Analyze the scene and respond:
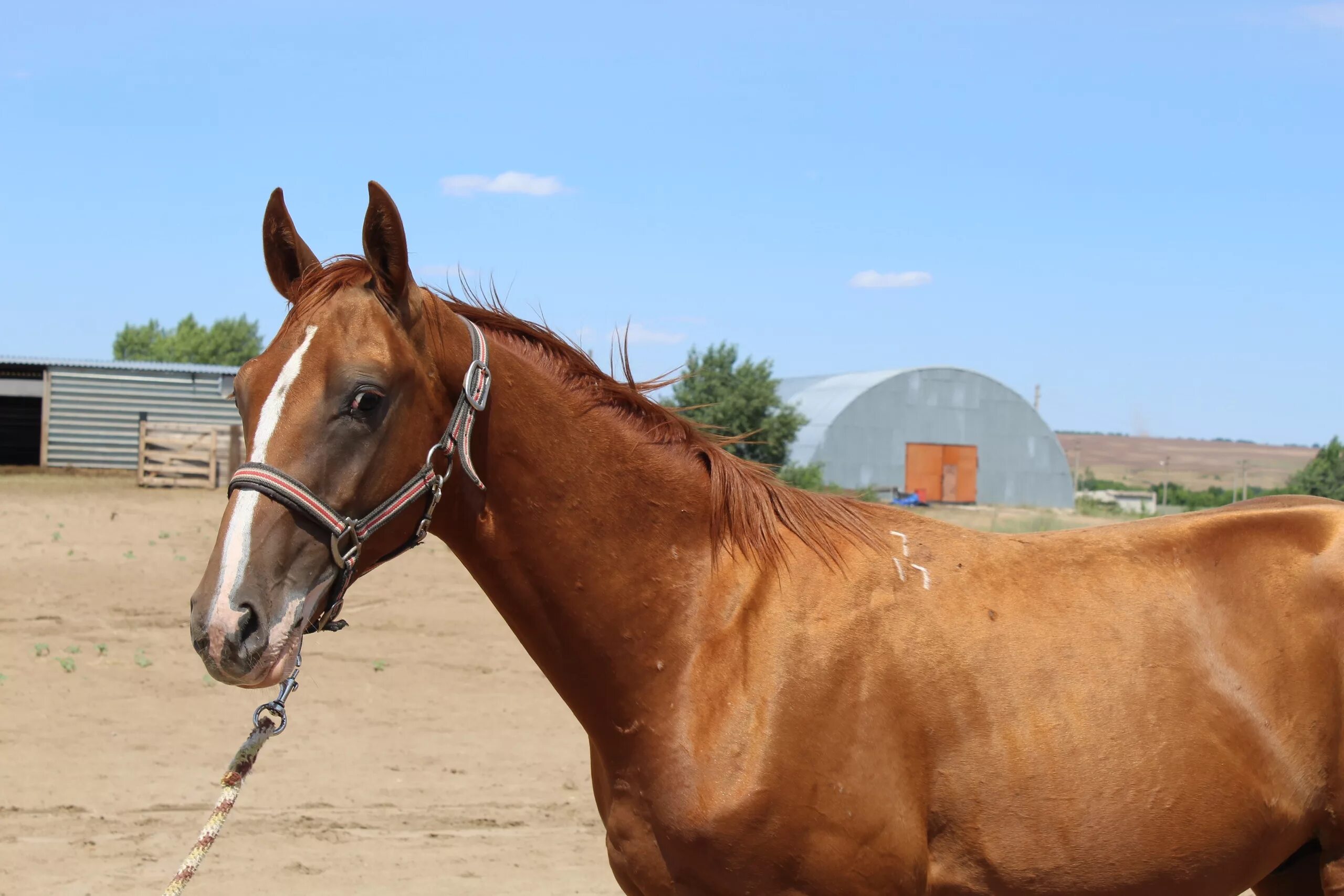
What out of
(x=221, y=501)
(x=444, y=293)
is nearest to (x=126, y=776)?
Result: (x=444, y=293)

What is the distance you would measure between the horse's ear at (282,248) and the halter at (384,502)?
0.44 meters

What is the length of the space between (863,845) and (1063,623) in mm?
813

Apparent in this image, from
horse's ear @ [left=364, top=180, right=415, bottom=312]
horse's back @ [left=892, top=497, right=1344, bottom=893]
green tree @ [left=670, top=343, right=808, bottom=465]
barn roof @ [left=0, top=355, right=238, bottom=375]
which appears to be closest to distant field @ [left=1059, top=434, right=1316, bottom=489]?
green tree @ [left=670, top=343, right=808, bottom=465]

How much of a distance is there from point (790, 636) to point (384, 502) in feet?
3.40

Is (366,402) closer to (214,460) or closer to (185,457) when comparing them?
(214,460)

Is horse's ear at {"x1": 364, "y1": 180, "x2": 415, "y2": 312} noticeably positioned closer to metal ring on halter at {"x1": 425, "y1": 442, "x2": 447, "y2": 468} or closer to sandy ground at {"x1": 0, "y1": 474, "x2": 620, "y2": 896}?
metal ring on halter at {"x1": 425, "y1": 442, "x2": 447, "y2": 468}

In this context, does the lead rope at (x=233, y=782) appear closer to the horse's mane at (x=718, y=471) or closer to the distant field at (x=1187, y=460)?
the horse's mane at (x=718, y=471)

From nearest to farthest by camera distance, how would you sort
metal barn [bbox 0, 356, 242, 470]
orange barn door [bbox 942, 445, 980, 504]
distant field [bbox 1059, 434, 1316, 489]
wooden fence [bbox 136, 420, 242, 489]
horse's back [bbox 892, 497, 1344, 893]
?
horse's back [bbox 892, 497, 1344, 893], wooden fence [bbox 136, 420, 242, 489], metal barn [bbox 0, 356, 242, 470], orange barn door [bbox 942, 445, 980, 504], distant field [bbox 1059, 434, 1316, 489]

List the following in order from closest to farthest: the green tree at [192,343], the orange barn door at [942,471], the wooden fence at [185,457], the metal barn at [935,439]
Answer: the wooden fence at [185,457], the metal barn at [935,439], the orange barn door at [942,471], the green tree at [192,343]

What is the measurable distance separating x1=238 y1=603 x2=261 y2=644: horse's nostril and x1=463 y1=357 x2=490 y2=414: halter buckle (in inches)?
26.5

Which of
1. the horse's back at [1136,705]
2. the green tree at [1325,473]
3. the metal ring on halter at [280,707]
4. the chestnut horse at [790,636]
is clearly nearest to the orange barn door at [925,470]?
the green tree at [1325,473]

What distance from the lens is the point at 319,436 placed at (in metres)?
2.41

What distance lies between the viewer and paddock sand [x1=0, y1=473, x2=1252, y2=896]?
5.80 m

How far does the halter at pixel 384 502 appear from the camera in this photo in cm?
235
